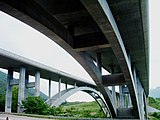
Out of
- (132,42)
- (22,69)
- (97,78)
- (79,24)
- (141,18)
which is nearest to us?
(141,18)

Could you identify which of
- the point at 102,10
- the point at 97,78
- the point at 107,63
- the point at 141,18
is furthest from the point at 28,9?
the point at 107,63

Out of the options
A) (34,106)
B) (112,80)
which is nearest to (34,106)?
(34,106)

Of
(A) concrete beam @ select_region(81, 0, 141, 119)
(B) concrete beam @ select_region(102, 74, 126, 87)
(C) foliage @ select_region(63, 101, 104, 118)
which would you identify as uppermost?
(A) concrete beam @ select_region(81, 0, 141, 119)

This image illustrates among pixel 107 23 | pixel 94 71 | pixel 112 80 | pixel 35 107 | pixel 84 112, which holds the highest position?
pixel 107 23

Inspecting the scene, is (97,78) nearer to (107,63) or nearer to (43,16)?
(107,63)

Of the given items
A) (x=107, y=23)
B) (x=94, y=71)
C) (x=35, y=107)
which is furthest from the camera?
(x=35, y=107)

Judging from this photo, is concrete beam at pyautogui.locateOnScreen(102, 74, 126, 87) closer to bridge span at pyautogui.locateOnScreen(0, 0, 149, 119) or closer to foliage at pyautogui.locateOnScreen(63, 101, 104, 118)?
bridge span at pyautogui.locateOnScreen(0, 0, 149, 119)

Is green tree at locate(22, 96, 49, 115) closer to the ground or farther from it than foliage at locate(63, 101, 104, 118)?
farther from it

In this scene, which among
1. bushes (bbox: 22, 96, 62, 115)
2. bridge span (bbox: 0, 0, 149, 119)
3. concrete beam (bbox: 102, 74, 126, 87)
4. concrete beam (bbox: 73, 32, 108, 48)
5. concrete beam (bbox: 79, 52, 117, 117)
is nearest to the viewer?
bridge span (bbox: 0, 0, 149, 119)

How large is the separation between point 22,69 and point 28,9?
30754 millimetres

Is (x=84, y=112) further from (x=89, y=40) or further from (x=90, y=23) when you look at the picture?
(x=90, y=23)

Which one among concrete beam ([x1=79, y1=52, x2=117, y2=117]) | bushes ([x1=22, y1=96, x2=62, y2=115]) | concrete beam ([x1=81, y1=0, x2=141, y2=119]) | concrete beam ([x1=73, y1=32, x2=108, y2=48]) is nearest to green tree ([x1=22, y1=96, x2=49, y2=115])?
bushes ([x1=22, y1=96, x2=62, y2=115])

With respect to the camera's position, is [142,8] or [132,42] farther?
[132,42]

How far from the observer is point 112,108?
113ft
